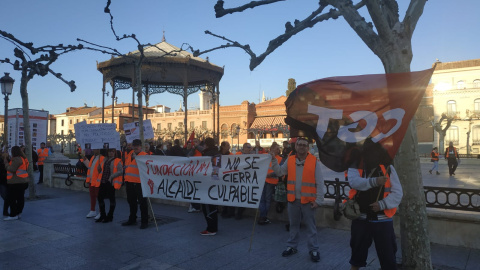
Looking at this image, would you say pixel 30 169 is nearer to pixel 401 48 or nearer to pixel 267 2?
pixel 267 2

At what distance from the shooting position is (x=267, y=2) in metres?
4.91

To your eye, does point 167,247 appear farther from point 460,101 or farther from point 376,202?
point 460,101

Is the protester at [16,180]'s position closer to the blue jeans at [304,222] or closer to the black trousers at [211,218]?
the black trousers at [211,218]

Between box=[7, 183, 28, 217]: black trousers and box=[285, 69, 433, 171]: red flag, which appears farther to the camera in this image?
box=[7, 183, 28, 217]: black trousers

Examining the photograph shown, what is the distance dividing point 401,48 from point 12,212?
8664mm

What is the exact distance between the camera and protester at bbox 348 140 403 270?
134 inches

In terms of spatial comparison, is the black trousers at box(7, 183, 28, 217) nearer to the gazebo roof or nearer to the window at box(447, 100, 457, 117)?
the gazebo roof

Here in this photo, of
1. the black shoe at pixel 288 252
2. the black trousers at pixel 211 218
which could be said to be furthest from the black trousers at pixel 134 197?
the black shoe at pixel 288 252

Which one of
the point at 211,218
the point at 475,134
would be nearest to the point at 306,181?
the point at 211,218

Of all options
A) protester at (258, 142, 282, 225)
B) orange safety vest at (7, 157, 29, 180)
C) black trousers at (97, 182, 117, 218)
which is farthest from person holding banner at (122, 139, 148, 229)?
orange safety vest at (7, 157, 29, 180)

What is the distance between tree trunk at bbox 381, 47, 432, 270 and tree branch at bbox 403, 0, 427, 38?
18cm

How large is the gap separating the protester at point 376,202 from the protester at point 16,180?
732 centimetres

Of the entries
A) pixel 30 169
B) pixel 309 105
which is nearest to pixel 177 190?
pixel 309 105

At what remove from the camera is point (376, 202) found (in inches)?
133
